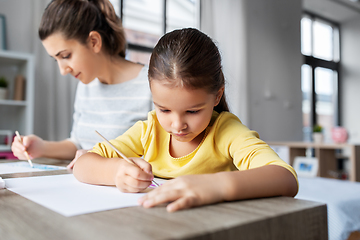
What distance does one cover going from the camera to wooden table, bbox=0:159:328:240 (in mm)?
314

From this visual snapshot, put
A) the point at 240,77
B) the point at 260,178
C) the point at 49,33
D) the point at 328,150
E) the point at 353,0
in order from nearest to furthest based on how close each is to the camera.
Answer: the point at 260,178 < the point at 49,33 < the point at 328,150 < the point at 240,77 < the point at 353,0

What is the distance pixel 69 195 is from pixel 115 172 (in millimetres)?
103

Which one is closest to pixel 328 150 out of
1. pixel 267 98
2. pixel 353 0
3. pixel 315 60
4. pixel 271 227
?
pixel 267 98

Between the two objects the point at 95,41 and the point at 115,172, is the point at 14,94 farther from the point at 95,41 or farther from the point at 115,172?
the point at 115,172

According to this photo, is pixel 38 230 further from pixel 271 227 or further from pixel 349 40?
pixel 349 40

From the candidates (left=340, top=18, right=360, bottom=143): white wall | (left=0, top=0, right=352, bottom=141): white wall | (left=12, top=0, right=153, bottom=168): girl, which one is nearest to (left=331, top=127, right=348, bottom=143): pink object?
(left=0, top=0, right=352, bottom=141): white wall

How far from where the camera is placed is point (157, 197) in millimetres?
426

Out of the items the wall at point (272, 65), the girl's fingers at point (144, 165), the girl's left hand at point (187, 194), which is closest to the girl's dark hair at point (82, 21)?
the girl's fingers at point (144, 165)

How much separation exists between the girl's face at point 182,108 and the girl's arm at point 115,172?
122mm

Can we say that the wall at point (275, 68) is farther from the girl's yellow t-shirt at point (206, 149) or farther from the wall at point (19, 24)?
the girl's yellow t-shirt at point (206, 149)

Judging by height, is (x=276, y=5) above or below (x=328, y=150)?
above

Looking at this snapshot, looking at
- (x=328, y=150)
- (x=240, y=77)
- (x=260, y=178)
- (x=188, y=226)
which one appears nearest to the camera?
(x=188, y=226)

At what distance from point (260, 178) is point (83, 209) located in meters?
0.26

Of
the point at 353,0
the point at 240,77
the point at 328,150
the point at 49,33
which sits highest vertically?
the point at 353,0
